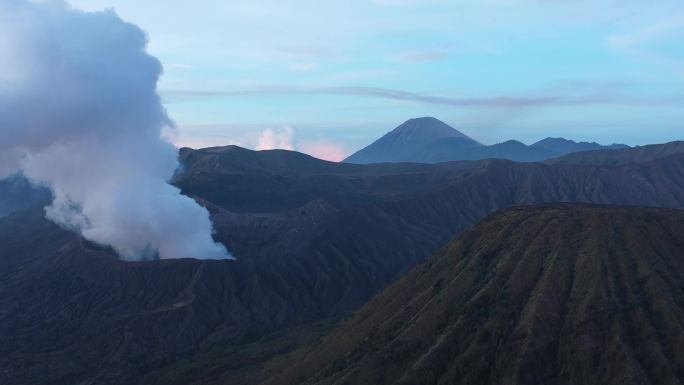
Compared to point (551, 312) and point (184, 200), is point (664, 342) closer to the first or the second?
point (551, 312)

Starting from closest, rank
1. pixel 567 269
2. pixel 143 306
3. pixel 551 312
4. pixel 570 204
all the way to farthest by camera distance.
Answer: pixel 551 312 < pixel 567 269 < pixel 570 204 < pixel 143 306

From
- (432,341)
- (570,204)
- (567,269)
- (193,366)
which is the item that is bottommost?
(193,366)

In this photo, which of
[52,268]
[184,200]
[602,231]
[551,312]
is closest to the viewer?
[551,312]

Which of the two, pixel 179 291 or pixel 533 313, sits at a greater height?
pixel 533 313

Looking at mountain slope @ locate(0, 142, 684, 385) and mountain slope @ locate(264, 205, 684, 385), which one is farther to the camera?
mountain slope @ locate(0, 142, 684, 385)

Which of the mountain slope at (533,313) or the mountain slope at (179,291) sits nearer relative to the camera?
the mountain slope at (533,313)

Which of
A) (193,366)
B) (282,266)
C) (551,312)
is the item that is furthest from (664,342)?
(282,266)

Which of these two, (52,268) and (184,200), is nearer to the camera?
(52,268)

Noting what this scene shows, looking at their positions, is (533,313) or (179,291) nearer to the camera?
(533,313)
